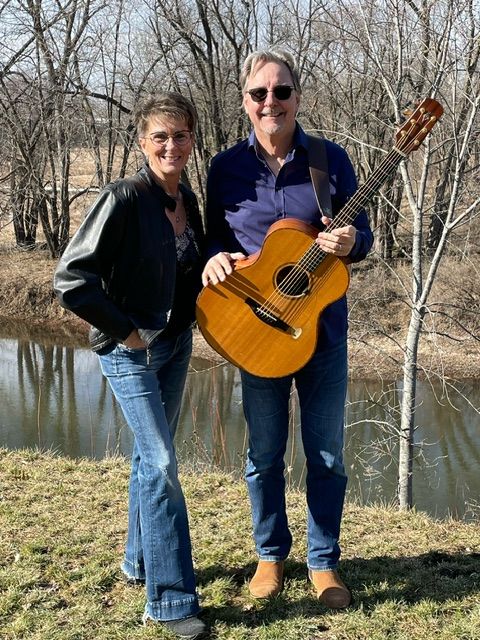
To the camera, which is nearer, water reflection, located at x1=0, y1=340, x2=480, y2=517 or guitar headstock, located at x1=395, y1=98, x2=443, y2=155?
guitar headstock, located at x1=395, y1=98, x2=443, y2=155

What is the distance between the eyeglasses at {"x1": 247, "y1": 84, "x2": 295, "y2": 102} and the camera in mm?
2629

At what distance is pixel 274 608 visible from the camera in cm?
288

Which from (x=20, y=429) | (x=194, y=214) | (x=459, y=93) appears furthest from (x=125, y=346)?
(x=20, y=429)

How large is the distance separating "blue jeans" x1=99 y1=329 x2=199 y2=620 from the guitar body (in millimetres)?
257

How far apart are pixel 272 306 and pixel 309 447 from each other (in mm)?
617

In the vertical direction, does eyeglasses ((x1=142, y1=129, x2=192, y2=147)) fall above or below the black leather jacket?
above

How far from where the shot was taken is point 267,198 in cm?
274

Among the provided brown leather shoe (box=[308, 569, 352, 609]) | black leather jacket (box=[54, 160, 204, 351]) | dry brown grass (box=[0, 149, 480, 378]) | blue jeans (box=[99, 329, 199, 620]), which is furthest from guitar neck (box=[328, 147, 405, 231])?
dry brown grass (box=[0, 149, 480, 378])

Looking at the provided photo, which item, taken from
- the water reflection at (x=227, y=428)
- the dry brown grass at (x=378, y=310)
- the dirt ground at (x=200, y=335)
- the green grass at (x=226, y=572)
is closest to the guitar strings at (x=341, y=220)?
the green grass at (x=226, y=572)

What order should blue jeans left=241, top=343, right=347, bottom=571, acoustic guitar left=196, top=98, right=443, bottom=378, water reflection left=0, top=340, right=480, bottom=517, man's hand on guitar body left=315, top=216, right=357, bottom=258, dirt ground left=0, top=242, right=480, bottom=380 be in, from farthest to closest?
1. dirt ground left=0, top=242, right=480, bottom=380
2. water reflection left=0, top=340, right=480, bottom=517
3. blue jeans left=241, top=343, right=347, bottom=571
4. acoustic guitar left=196, top=98, right=443, bottom=378
5. man's hand on guitar body left=315, top=216, right=357, bottom=258

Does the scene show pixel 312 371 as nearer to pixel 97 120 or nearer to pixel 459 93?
pixel 459 93

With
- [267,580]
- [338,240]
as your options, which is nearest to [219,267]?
[338,240]

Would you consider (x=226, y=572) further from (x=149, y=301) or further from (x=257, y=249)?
(x=257, y=249)

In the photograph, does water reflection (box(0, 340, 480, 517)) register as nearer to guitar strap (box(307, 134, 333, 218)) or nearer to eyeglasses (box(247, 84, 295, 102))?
guitar strap (box(307, 134, 333, 218))
